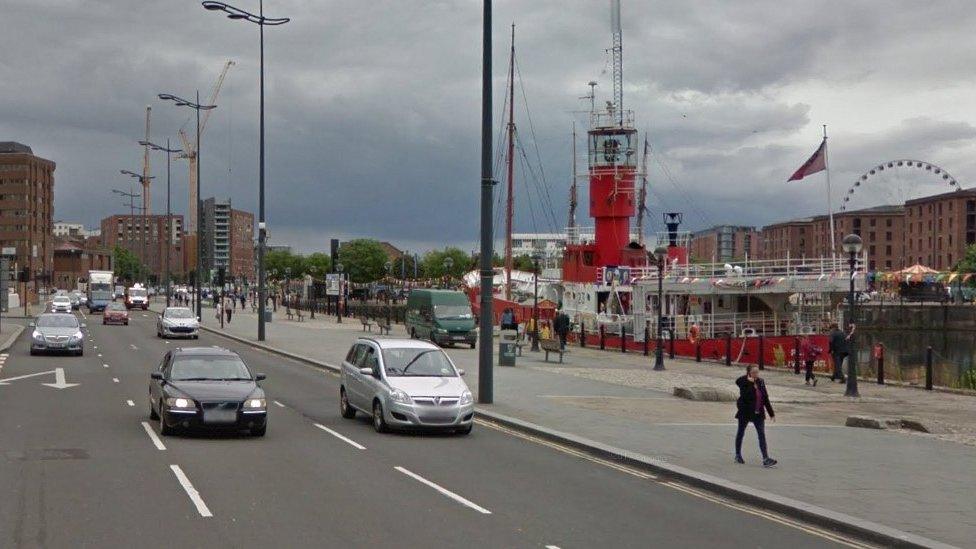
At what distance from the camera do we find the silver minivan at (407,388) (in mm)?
18000

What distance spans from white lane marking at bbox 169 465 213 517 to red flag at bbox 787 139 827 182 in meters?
44.0

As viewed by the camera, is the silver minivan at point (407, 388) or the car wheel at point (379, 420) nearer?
the silver minivan at point (407, 388)

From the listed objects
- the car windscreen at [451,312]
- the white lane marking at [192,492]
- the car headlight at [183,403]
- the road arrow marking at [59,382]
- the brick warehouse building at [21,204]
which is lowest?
the road arrow marking at [59,382]

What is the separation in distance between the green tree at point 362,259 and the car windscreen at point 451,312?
3940 inches

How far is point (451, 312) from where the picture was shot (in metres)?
47.6

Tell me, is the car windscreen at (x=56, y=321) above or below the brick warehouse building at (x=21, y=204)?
below

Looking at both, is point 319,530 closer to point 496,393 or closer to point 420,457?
point 420,457

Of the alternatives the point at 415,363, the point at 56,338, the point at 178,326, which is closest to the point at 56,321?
the point at 56,338

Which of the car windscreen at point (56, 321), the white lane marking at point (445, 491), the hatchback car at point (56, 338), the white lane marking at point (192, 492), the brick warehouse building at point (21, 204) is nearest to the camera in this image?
the white lane marking at point (192, 492)

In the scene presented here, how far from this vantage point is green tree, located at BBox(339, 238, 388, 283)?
5802 inches

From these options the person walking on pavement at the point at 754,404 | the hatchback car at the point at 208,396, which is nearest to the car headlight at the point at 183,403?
the hatchback car at the point at 208,396

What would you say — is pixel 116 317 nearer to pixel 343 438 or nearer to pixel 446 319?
pixel 446 319

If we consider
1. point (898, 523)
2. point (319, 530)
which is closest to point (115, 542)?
point (319, 530)

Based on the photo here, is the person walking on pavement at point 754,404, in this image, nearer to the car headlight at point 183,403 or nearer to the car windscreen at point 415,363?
the car windscreen at point 415,363
